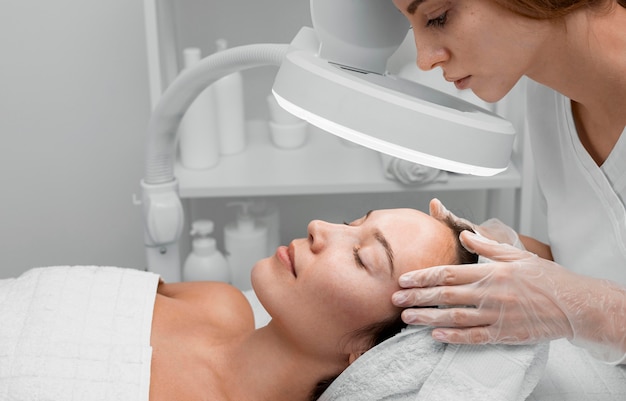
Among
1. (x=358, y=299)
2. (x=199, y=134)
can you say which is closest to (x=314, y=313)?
(x=358, y=299)

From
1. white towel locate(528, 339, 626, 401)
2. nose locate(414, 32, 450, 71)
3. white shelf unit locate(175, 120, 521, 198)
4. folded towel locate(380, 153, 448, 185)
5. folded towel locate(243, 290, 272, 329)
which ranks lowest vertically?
folded towel locate(243, 290, 272, 329)

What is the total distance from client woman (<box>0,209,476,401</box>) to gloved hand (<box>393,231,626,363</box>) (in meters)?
0.09

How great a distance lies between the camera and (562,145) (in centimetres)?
156

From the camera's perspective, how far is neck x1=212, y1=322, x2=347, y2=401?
1.36 meters

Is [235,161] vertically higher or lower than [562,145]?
lower

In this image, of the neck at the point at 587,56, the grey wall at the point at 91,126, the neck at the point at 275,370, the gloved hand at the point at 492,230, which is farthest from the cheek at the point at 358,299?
the grey wall at the point at 91,126

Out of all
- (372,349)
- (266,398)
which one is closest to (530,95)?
(372,349)

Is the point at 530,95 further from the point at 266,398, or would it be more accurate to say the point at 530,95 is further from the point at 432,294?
the point at 266,398

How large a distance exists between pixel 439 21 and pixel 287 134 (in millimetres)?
1061

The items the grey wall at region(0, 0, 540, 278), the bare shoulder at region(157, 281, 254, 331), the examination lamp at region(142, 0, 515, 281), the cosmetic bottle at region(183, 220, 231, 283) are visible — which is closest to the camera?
the examination lamp at region(142, 0, 515, 281)

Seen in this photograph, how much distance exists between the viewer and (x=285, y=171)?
203 cm

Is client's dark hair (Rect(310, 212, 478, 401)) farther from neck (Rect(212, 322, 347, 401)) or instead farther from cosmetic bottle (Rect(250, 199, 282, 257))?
cosmetic bottle (Rect(250, 199, 282, 257))

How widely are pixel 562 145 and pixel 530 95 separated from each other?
13 centimetres

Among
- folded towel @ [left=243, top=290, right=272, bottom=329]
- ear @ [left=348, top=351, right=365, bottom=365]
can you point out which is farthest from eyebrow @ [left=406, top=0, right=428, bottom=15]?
folded towel @ [left=243, top=290, right=272, bottom=329]
